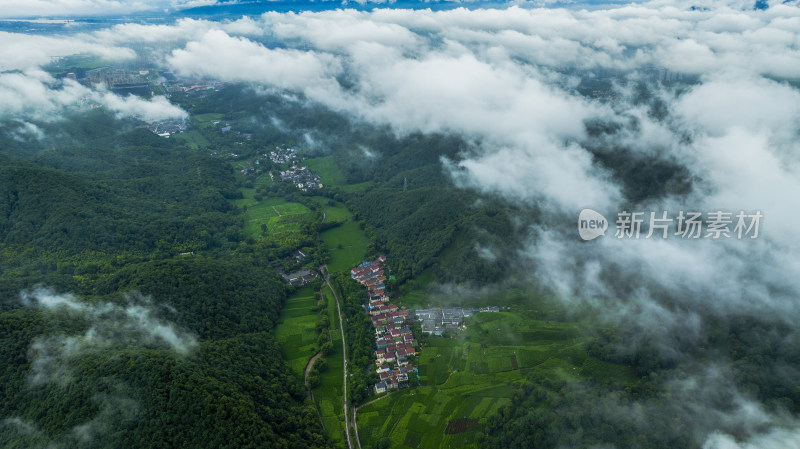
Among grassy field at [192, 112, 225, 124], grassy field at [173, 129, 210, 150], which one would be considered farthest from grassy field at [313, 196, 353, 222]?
grassy field at [192, 112, 225, 124]

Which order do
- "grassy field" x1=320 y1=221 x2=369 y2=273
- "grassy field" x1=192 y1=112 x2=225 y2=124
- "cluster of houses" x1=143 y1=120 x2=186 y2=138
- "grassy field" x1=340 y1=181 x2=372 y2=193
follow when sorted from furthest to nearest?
"grassy field" x1=192 y1=112 x2=225 y2=124, "cluster of houses" x1=143 y1=120 x2=186 y2=138, "grassy field" x1=340 y1=181 x2=372 y2=193, "grassy field" x1=320 y1=221 x2=369 y2=273

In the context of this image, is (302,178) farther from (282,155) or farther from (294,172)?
(282,155)

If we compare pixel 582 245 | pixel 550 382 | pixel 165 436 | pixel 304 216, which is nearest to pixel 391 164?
pixel 304 216

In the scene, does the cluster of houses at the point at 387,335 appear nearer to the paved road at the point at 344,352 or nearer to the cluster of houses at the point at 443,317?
the cluster of houses at the point at 443,317

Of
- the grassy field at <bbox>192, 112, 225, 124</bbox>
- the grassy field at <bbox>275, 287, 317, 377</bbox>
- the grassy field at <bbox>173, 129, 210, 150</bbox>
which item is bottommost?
the grassy field at <bbox>275, 287, 317, 377</bbox>

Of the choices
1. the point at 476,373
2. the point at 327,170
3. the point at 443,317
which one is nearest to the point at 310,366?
the point at 443,317

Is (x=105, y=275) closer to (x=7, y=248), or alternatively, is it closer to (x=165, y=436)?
(x=7, y=248)

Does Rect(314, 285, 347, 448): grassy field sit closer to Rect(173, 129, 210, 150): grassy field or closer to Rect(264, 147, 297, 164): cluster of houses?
Rect(264, 147, 297, 164): cluster of houses
